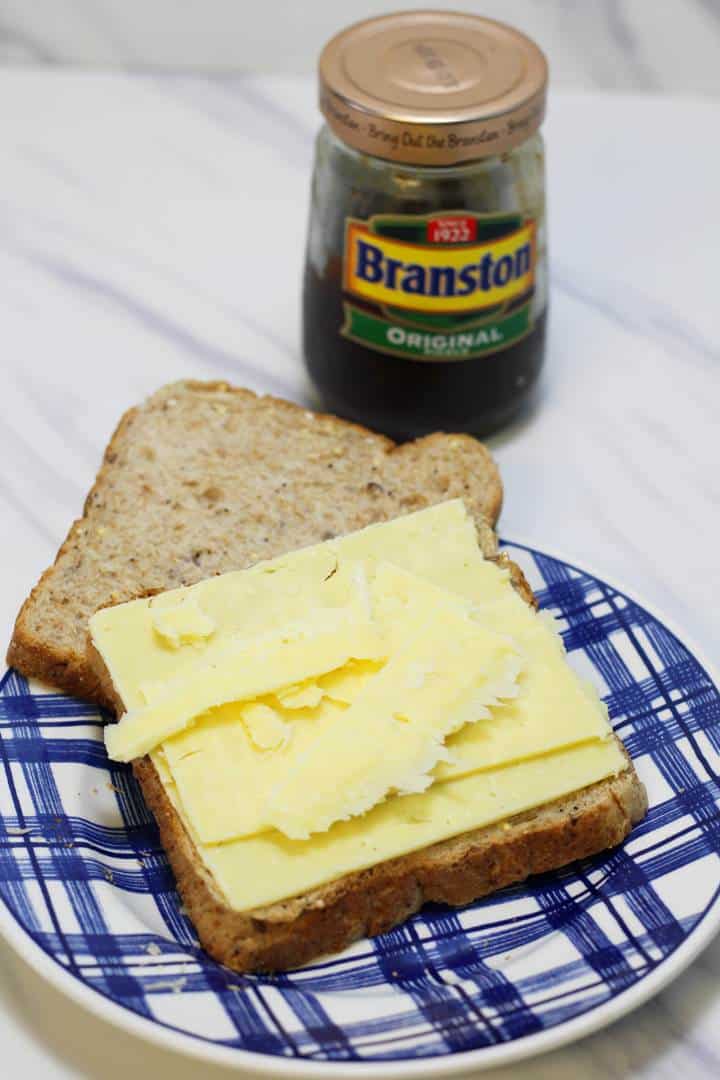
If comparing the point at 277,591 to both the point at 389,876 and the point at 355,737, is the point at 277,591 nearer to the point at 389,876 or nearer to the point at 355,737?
the point at 355,737

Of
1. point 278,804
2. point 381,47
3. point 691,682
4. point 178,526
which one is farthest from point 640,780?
point 381,47

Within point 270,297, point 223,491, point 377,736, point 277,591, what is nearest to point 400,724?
point 377,736

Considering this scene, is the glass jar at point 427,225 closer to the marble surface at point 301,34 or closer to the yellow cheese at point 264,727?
the yellow cheese at point 264,727

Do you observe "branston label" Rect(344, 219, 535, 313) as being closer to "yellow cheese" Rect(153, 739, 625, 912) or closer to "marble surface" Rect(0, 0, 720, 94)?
"yellow cheese" Rect(153, 739, 625, 912)

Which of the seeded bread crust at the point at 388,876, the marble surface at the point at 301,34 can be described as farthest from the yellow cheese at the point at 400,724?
the marble surface at the point at 301,34

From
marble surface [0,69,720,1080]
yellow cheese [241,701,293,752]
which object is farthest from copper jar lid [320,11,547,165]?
yellow cheese [241,701,293,752]
